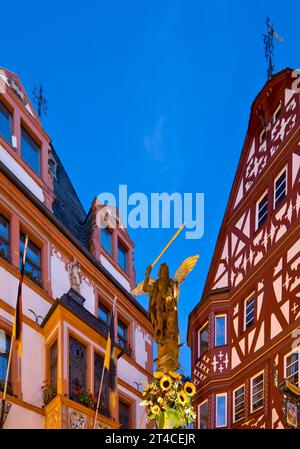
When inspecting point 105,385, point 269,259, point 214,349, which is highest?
point 269,259

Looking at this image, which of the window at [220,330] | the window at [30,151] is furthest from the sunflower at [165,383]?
the window at [220,330]

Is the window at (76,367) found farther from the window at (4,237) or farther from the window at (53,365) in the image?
the window at (4,237)

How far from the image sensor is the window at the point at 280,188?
894 inches

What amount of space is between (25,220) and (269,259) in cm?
703

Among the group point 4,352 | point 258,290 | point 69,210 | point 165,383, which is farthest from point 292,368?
point 69,210

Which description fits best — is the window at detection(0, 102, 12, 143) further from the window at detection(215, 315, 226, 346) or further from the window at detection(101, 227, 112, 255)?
the window at detection(215, 315, 226, 346)

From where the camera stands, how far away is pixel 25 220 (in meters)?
20.0

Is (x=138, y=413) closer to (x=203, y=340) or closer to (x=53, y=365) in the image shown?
(x=203, y=340)

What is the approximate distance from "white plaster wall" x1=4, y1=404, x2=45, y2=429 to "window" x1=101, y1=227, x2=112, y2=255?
8.09 m

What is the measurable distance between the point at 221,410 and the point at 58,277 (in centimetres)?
689

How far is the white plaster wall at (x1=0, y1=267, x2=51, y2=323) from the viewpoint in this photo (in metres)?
18.1
